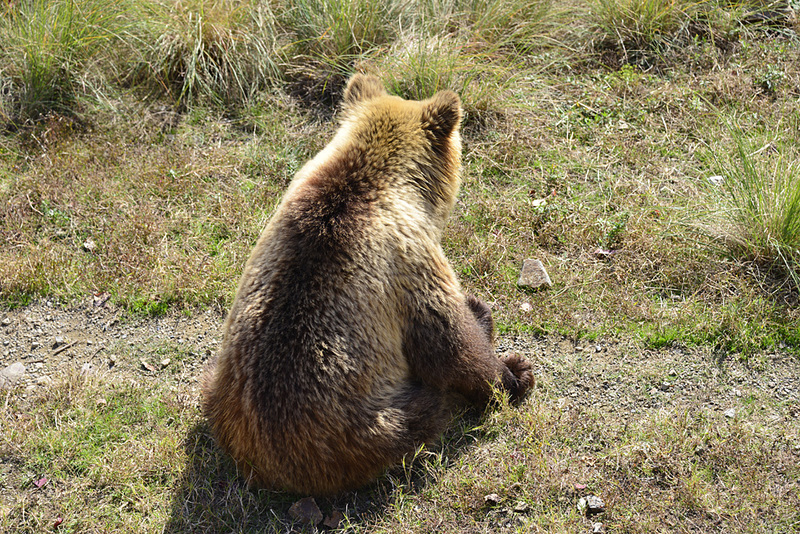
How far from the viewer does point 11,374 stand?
456 cm

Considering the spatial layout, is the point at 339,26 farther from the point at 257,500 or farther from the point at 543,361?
the point at 257,500

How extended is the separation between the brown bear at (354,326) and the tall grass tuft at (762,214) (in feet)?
6.59

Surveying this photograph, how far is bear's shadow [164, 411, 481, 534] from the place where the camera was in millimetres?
3609

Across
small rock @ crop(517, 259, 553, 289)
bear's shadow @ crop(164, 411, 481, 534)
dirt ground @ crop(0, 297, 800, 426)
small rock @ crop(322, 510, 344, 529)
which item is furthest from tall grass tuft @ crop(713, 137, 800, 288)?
small rock @ crop(322, 510, 344, 529)

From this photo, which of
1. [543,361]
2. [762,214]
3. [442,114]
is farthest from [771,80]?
[442,114]

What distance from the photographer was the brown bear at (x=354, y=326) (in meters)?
3.36

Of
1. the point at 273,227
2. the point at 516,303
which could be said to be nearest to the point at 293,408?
the point at 273,227

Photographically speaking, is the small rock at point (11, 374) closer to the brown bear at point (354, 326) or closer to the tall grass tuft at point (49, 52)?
the brown bear at point (354, 326)

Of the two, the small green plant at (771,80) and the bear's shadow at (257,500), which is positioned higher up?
the small green plant at (771,80)

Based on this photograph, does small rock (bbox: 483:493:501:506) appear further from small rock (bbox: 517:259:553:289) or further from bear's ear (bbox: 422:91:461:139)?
bear's ear (bbox: 422:91:461:139)

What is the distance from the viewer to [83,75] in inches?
262

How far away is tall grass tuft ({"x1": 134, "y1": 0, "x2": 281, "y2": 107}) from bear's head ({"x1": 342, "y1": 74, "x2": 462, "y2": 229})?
109 inches

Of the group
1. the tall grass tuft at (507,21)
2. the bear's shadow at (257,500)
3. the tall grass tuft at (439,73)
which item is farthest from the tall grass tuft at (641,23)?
the bear's shadow at (257,500)

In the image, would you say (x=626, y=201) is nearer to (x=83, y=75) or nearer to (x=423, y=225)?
(x=423, y=225)
